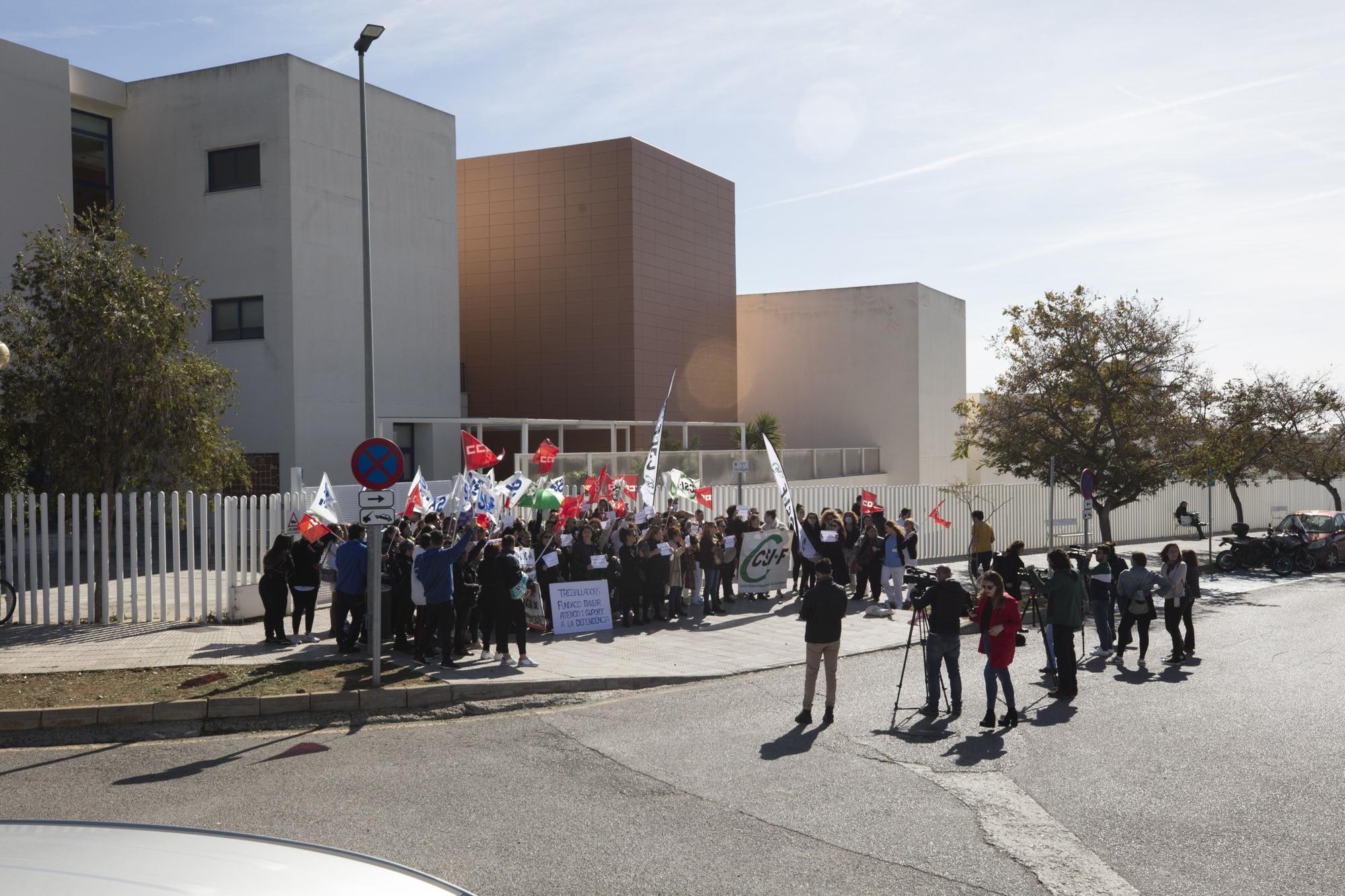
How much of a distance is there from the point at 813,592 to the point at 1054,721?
8.85ft

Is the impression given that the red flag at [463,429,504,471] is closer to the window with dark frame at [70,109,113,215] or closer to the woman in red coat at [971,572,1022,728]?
the woman in red coat at [971,572,1022,728]

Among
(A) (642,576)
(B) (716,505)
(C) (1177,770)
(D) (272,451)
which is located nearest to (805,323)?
(B) (716,505)

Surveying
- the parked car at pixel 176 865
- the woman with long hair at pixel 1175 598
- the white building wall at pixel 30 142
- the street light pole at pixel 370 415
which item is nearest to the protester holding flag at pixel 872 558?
the woman with long hair at pixel 1175 598

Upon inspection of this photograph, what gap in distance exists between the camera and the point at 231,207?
28406mm

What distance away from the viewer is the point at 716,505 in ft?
91.0

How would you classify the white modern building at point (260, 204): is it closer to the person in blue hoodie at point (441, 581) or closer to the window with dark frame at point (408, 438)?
the window with dark frame at point (408, 438)

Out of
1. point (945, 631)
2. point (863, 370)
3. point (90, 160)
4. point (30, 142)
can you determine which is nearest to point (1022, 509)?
point (863, 370)

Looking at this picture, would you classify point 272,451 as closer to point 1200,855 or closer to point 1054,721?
point 1054,721

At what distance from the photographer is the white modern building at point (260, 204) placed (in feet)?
89.8

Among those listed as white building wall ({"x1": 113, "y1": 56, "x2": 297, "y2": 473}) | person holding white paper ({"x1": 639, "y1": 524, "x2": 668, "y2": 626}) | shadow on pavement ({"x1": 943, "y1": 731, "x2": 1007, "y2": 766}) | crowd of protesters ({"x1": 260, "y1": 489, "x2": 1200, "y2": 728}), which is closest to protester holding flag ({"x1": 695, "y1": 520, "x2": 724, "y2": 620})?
crowd of protesters ({"x1": 260, "y1": 489, "x2": 1200, "y2": 728})

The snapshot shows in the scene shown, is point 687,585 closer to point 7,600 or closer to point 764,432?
point 7,600

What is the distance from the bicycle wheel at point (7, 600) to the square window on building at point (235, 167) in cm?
1593

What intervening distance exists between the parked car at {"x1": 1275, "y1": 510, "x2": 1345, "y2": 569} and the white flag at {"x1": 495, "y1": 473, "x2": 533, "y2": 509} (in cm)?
2130

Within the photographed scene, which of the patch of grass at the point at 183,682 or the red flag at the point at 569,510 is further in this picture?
the red flag at the point at 569,510
